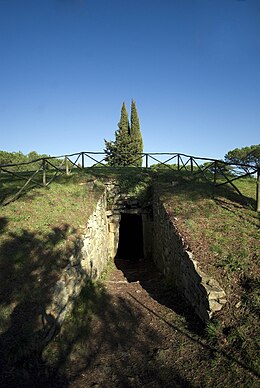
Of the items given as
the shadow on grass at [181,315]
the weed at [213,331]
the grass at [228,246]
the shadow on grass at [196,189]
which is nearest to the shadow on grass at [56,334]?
the shadow on grass at [181,315]

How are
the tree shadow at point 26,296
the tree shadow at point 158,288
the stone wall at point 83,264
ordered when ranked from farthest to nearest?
the tree shadow at point 158,288
the stone wall at point 83,264
the tree shadow at point 26,296

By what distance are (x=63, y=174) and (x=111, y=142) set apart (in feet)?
82.2

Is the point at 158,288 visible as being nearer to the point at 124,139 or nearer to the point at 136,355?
the point at 136,355

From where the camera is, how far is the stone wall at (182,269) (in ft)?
20.0

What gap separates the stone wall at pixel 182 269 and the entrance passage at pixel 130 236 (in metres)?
4.04

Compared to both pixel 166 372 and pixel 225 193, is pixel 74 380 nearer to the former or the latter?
pixel 166 372

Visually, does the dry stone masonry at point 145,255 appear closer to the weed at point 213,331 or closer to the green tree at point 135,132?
the weed at point 213,331

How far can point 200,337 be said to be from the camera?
5.87 meters

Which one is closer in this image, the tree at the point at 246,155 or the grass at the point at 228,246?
the grass at the point at 228,246

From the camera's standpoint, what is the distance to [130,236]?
16.7 m

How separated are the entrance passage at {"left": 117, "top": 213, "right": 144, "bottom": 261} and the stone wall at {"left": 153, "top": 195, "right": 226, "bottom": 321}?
404 cm

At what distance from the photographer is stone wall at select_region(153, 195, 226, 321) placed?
6102 millimetres

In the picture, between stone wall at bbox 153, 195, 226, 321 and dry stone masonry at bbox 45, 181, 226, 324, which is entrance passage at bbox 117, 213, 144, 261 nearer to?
dry stone masonry at bbox 45, 181, 226, 324

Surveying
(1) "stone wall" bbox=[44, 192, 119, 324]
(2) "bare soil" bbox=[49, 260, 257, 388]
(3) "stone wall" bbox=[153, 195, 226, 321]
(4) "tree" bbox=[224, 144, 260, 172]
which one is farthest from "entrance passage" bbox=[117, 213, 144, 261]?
(4) "tree" bbox=[224, 144, 260, 172]
